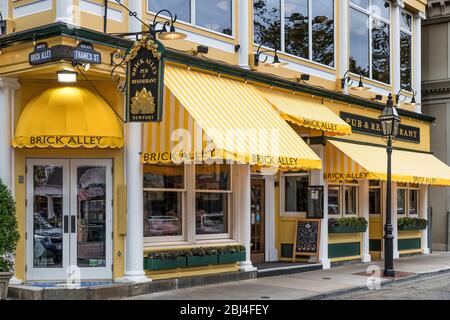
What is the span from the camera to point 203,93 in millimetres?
14414

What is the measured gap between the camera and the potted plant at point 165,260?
13.8 meters

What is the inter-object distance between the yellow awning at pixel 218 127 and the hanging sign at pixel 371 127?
4987 mm

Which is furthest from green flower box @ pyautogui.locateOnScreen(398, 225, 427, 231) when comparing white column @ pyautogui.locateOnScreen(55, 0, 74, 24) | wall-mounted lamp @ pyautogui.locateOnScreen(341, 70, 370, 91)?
white column @ pyautogui.locateOnScreen(55, 0, 74, 24)

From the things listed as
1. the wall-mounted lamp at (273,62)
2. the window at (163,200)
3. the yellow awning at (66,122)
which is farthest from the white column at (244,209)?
the yellow awning at (66,122)

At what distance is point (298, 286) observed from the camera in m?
15.0

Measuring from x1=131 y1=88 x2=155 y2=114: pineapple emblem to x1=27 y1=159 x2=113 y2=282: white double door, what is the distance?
67.9 inches

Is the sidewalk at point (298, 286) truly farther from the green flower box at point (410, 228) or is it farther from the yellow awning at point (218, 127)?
the green flower box at point (410, 228)

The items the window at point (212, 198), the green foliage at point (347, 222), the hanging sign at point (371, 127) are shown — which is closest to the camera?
the window at point (212, 198)

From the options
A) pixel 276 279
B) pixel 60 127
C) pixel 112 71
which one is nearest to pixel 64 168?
pixel 60 127

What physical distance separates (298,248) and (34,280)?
7.92 metres

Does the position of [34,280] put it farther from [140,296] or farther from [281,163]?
[281,163]

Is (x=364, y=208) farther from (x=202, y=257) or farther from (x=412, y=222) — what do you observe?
(x=202, y=257)

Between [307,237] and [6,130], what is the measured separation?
8957mm

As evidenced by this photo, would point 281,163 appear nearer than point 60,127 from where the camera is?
No
